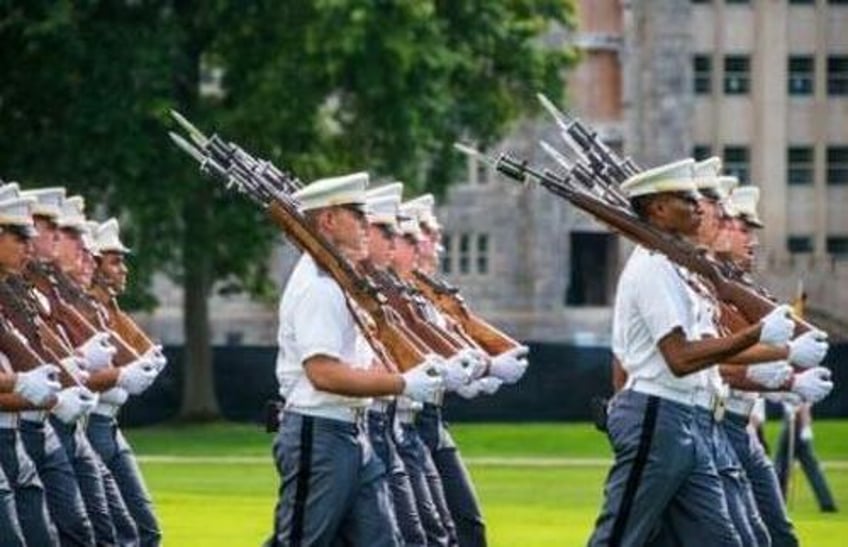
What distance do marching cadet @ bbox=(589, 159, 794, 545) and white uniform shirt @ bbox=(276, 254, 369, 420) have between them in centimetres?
131

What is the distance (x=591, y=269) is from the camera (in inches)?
4003

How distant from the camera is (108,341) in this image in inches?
866

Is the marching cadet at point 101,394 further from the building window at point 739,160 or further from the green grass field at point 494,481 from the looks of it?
the building window at point 739,160

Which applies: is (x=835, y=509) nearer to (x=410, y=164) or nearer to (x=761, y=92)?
(x=410, y=164)

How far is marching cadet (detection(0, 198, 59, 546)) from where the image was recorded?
18.8 meters

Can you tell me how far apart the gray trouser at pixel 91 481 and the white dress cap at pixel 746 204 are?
3.98 m

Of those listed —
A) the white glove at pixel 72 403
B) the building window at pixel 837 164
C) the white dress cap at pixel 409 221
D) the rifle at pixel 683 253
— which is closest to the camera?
the rifle at pixel 683 253

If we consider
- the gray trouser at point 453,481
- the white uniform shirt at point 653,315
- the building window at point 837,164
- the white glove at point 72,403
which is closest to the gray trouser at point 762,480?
the gray trouser at point 453,481

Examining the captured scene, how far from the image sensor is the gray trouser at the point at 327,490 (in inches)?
725

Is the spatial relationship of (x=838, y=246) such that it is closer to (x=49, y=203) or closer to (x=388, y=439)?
(x=49, y=203)

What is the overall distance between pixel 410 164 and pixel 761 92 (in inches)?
1471

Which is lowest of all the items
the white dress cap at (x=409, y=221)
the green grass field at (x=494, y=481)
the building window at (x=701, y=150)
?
the green grass field at (x=494, y=481)

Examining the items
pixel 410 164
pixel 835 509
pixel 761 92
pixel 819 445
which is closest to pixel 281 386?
pixel 835 509

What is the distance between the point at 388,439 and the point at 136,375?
8.80ft
